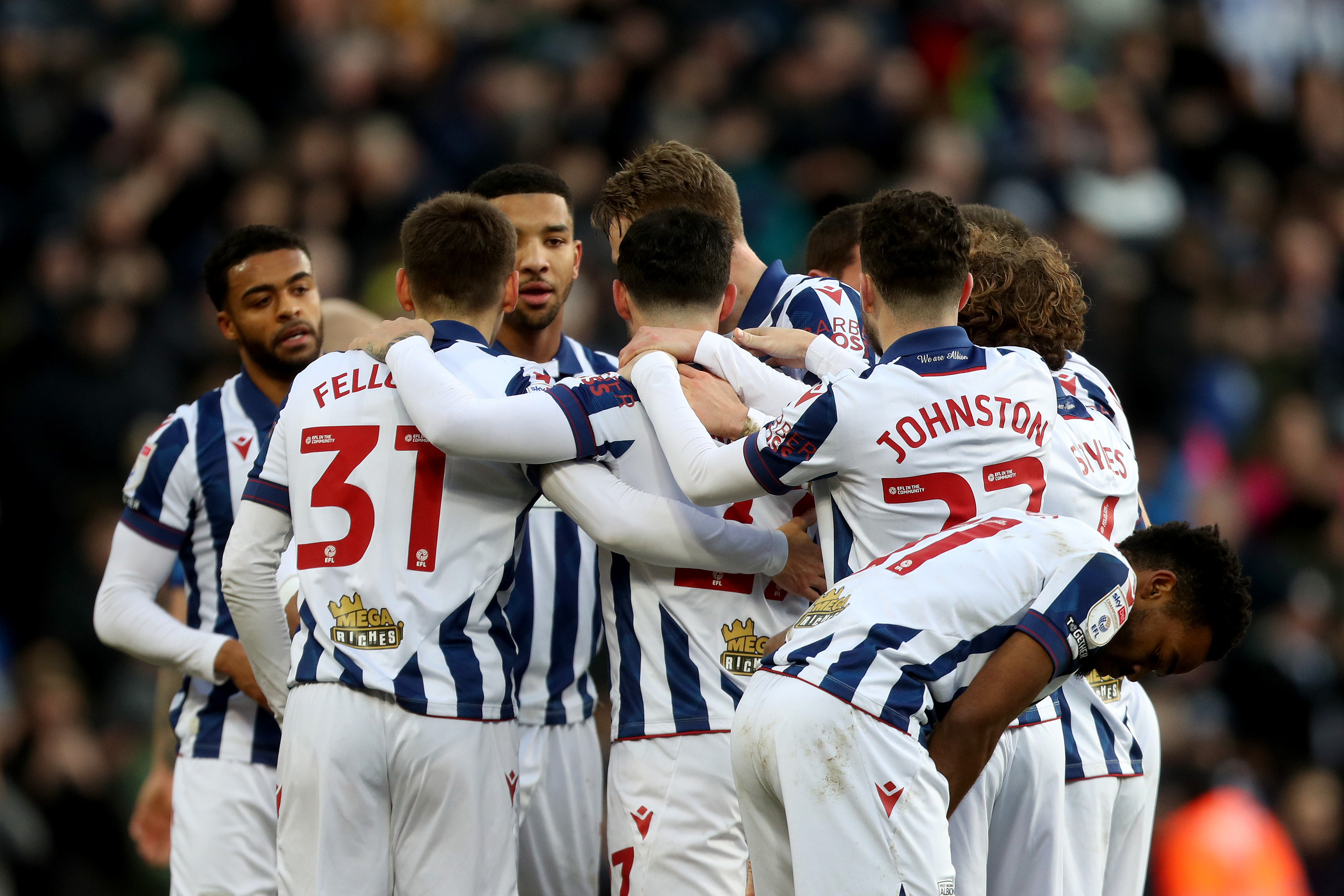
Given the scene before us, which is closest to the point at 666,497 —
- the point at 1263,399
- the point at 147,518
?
the point at 147,518

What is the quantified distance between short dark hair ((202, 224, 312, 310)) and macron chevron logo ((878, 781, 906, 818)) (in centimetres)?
341

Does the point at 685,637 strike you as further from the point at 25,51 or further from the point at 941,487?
the point at 25,51

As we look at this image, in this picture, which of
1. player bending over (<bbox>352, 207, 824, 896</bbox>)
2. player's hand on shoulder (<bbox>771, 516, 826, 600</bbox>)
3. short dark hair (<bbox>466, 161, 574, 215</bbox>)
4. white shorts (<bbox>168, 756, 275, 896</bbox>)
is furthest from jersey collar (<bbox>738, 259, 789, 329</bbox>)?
white shorts (<bbox>168, 756, 275, 896</bbox>)

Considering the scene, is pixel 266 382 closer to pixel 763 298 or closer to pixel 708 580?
pixel 763 298

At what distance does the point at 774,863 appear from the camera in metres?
4.02

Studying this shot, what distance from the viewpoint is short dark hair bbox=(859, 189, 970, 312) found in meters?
4.32

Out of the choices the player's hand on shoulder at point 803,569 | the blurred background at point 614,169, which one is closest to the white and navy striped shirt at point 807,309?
the player's hand on shoulder at point 803,569

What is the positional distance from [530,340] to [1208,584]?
292 cm

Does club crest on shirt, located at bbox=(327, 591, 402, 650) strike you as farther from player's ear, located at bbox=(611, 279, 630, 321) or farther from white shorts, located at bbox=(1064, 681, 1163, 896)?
white shorts, located at bbox=(1064, 681, 1163, 896)

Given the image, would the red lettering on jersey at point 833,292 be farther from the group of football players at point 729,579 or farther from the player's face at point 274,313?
the player's face at point 274,313

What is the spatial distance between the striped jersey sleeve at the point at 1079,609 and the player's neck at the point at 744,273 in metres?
1.69

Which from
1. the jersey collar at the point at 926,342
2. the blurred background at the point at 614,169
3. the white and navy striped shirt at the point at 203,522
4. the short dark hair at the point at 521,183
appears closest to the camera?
the jersey collar at the point at 926,342

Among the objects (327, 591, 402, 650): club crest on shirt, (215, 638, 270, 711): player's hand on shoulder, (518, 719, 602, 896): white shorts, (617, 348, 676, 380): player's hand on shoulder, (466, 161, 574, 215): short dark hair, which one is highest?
(466, 161, 574, 215): short dark hair

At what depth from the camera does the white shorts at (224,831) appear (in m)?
5.55
